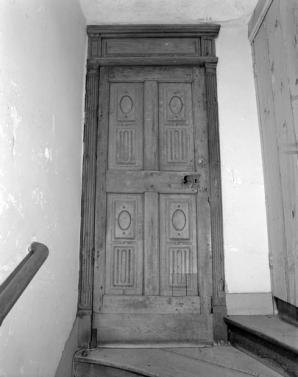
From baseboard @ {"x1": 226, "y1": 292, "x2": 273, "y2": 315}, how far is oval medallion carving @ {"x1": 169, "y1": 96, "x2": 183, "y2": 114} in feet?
4.60

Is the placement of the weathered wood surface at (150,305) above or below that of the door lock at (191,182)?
below

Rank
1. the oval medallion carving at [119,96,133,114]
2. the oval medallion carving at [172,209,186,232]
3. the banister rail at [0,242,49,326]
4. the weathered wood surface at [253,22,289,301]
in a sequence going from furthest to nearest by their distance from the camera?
the oval medallion carving at [119,96,133,114] < the oval medallion carving at [172,209,186,232] < the weathered wood surface at [253,22,289,301] < the banister rail at [0,242,49,326]

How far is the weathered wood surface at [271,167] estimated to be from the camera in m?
2.16

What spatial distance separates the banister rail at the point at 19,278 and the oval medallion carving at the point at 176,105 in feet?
5.30

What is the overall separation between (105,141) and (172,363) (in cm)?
155

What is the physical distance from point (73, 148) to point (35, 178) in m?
0.72

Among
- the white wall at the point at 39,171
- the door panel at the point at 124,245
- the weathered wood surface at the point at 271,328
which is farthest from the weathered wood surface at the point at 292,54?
the white wall at the point at 39,171

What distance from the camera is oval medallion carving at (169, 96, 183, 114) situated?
8.50ft

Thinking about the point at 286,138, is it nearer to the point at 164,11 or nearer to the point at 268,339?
the point at 268,339

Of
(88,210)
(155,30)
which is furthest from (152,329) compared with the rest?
(155,30)

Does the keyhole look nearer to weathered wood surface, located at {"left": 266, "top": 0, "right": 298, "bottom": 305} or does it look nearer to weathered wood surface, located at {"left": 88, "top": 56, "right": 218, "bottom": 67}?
weathered wood surface, located at {"left": 266, "top": 0, "right": 298, "bottom": 305}

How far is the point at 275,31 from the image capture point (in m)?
2.20

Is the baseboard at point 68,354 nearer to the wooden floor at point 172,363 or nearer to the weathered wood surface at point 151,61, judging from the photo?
the wooden floor at point 172,363

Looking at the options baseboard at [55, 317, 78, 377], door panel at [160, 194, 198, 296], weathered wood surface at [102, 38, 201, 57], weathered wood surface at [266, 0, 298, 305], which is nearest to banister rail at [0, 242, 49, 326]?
baseboard at [55, 317, 78, 377]
